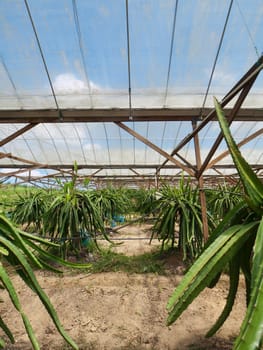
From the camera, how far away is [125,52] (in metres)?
2.97

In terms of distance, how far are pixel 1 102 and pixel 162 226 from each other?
264 cm

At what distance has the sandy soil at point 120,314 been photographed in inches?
48.0

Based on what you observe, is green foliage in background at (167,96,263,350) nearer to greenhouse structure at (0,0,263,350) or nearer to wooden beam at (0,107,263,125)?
greenhouse structure at (0,0,263,350)

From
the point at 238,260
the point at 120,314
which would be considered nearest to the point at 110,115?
the point at 120,314

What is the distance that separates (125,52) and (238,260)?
2.96 m

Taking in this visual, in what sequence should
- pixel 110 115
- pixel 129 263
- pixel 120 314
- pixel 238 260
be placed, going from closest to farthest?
pixel 238 260 → pixel 120 314 → pixel 129 263 → pixel 110 115

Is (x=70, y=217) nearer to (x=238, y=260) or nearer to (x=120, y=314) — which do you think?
(x=120, y=314)

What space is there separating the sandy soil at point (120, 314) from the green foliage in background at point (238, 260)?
63 cm

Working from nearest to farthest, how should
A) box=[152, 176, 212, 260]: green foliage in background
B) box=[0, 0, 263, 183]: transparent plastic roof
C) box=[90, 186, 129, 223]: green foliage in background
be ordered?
box=[152, 176, 212, 260]: green foliage in background < box=[0, 0, 263, 183]: transparent plastic roof < box=[90, 186, 129, 223]: green foliage in background

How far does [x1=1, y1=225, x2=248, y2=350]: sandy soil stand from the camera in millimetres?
1220

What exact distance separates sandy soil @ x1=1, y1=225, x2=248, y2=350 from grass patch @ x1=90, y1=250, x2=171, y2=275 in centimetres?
12

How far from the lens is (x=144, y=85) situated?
119 inches

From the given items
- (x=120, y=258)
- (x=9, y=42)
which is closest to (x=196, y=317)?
(x=120, y=258)

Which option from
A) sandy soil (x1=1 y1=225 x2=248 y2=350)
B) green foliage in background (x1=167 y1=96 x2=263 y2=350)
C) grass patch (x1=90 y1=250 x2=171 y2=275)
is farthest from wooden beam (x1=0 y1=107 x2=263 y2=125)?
green foliage in background (x1=167 y1=96 x2=263 y2=350)
